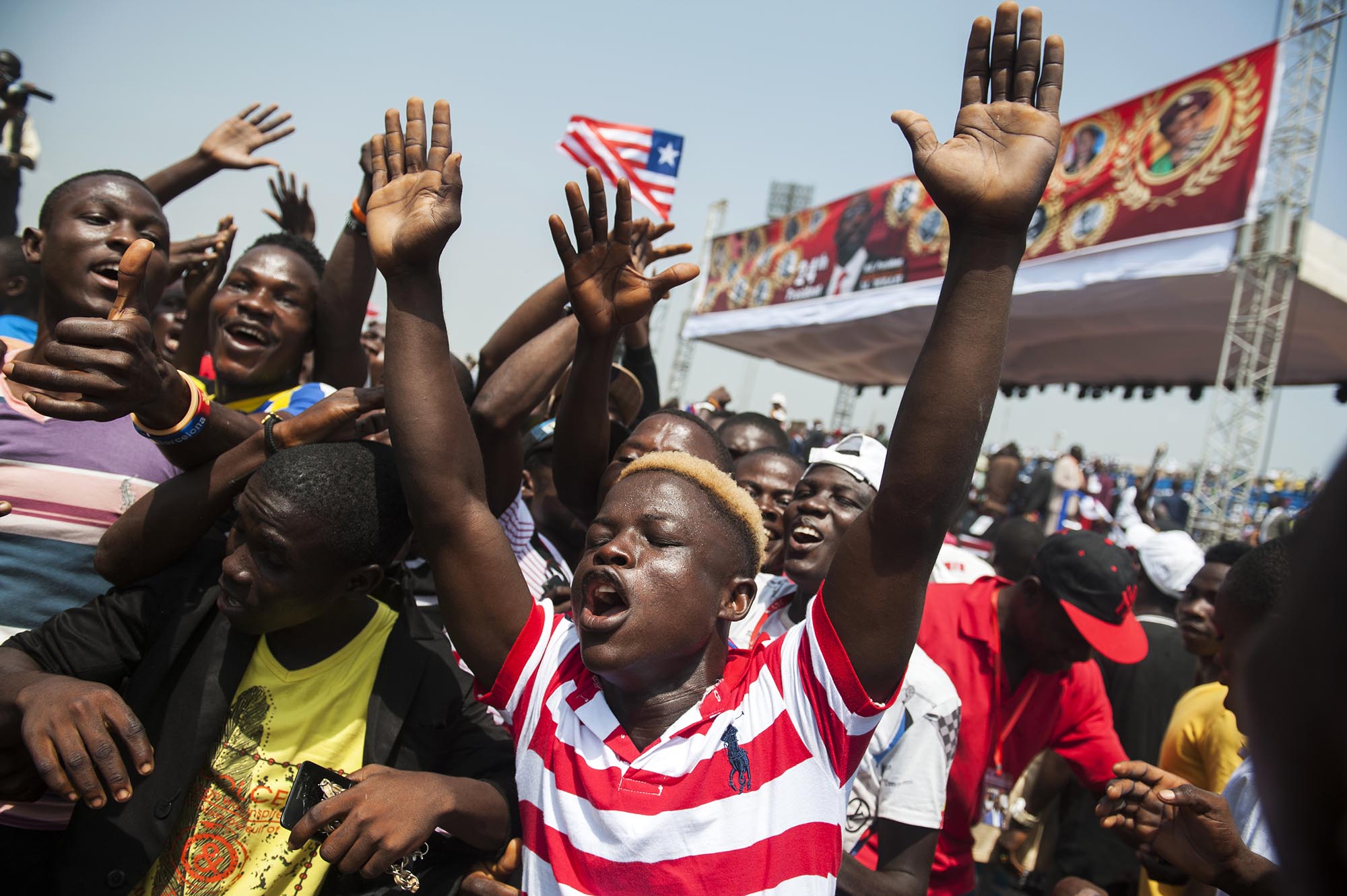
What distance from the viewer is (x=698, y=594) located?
1.70 m

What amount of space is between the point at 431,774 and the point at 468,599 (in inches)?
15.1

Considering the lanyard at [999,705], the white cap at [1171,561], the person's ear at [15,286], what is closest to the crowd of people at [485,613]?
the lanyard at [999,705]

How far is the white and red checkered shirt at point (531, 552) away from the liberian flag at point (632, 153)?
5.57 m

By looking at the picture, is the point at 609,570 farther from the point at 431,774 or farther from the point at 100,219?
the point at 100,219

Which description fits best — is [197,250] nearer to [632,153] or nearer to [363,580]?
[363,580]

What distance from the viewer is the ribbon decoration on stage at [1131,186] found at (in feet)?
30.8

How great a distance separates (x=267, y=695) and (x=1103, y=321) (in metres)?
13.7

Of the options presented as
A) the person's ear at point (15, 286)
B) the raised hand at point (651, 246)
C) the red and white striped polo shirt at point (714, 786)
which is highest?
the raised hand at point (651, 246)

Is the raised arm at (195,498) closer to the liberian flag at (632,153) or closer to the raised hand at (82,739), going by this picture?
the raised hand at (82,739)

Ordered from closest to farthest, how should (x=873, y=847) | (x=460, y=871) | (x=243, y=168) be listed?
(x=460, y=871), (x=873, y=847), (x=243, y=168)

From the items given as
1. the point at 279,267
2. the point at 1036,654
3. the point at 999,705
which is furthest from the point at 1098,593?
the point at 279,267

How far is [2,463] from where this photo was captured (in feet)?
6.70

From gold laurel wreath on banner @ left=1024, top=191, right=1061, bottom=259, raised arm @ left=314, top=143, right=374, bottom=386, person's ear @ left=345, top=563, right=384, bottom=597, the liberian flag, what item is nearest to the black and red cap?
person's ear @ left=345, top=563, right=384, bottom=597

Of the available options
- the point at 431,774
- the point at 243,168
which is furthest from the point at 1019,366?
the point at 431,774
